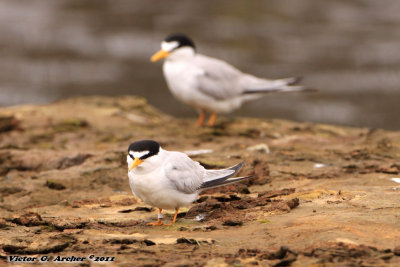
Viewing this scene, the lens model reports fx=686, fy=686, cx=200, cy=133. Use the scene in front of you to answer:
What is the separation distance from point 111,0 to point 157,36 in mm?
2785

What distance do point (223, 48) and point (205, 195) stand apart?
29.5 ft

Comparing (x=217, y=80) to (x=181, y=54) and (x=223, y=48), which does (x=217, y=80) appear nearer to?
(x=181, y=54)

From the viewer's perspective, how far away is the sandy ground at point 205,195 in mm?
3805

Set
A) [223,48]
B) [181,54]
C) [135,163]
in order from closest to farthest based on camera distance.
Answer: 1. [135,163]
2. [181,54]
3. [223,48]

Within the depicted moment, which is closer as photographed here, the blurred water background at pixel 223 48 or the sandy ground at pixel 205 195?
the sandy ground at pixel 205 195

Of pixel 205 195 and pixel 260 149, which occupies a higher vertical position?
pixel 260 149

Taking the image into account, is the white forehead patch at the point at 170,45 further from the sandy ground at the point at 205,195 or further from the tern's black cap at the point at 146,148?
the tern's black cap at the point at 146,148

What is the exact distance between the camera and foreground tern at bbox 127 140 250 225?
4.66 meters

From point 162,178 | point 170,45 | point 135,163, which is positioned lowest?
point 162,178

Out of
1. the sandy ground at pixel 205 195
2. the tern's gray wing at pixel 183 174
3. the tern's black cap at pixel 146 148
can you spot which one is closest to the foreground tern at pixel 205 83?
the sandy ground at pixel 205 195

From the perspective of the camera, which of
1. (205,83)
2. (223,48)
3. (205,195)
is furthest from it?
(223,48)

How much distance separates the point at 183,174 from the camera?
4789 mm

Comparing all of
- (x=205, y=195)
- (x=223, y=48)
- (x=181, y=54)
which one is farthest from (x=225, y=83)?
(x=223, y=48)

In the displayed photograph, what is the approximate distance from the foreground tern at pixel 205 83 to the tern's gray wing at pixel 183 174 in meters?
3.57
